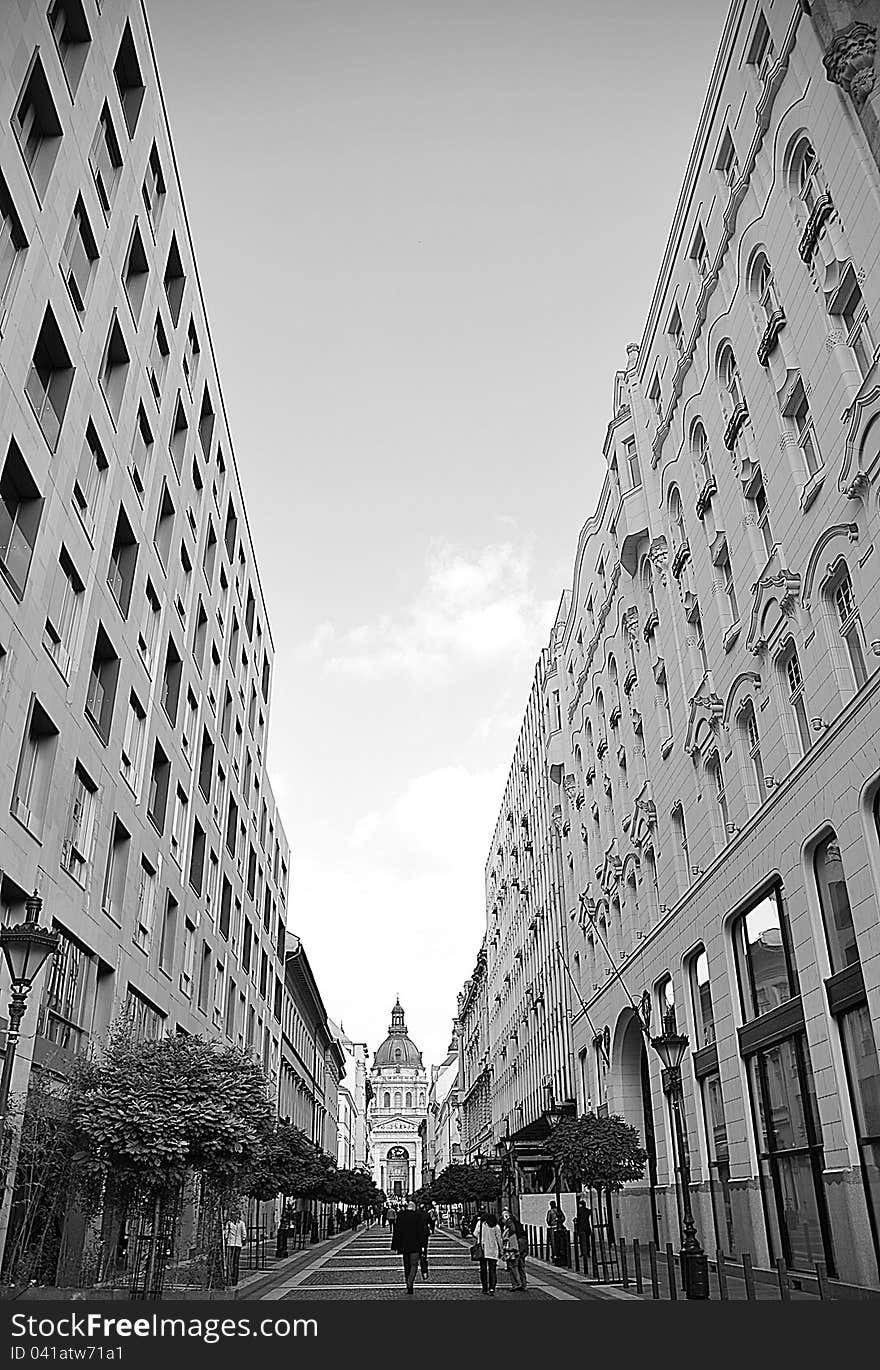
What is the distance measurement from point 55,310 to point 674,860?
2307 cm

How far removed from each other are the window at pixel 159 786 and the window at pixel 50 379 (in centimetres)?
1220

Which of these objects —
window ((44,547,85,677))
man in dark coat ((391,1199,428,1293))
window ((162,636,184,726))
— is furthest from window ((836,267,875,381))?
window ((162,636,184,726))

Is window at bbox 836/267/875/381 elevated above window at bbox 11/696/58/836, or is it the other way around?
window at bbox 836/267/875/381

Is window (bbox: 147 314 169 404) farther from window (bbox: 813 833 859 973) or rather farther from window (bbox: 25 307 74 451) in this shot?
window (bbox: 813 833 859 973)

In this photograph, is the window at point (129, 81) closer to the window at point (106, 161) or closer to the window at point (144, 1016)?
the window at point (106, 161)

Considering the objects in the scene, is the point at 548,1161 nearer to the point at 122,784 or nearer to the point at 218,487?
the point at 122,784

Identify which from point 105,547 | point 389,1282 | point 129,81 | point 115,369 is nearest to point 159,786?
point 105,547

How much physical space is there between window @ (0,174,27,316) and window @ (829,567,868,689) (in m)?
16.6

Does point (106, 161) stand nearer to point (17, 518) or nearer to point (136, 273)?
point (136, 273)

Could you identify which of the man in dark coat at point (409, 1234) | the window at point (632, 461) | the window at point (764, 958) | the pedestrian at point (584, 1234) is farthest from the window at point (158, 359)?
the pedestrian at point (584, 1234)

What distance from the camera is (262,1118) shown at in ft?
69.9

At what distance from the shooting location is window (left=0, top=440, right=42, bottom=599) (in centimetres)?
2069

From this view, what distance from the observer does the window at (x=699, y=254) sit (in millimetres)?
29992

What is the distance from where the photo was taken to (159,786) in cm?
3434
